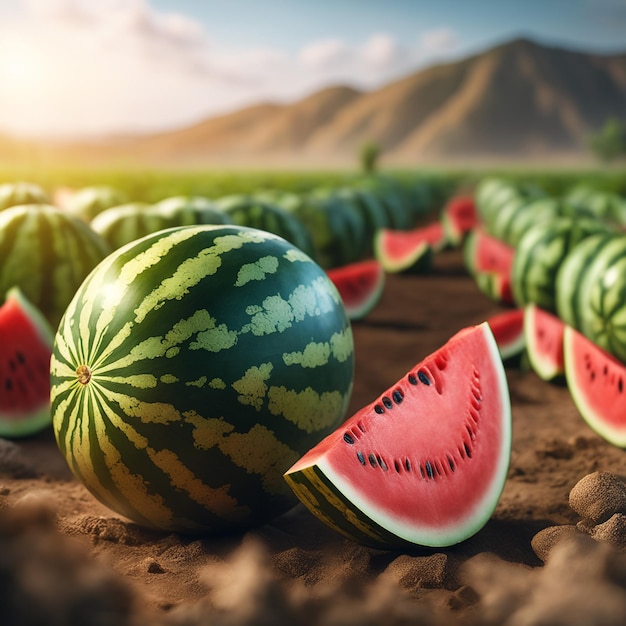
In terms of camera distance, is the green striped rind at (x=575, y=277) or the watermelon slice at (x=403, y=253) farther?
the watermelon slice at (x=403, y=253)

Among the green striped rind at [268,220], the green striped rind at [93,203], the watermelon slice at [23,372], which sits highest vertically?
the green striped rind at [93,203]

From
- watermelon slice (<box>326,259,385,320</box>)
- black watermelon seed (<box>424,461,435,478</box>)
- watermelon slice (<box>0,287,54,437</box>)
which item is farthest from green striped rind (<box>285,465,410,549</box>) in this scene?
watermelon slice (<box>326,259,385,320</box>)

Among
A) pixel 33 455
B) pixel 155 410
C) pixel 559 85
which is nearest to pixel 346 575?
pixel 155 410

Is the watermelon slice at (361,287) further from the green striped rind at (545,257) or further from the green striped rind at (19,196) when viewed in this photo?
the green striped rind at (19,196)

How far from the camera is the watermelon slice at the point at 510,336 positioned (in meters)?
4.75

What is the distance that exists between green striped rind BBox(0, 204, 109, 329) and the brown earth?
34.0 inches

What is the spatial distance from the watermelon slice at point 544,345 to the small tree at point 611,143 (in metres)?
67.9

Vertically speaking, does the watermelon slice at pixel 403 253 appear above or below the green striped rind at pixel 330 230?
below

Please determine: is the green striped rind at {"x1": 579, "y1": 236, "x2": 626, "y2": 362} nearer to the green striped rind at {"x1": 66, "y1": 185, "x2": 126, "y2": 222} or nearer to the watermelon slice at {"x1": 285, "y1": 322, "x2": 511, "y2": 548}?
the watermelon slice at {"x1": 285, "y1": 322, "x2": 511, "y2": 548}

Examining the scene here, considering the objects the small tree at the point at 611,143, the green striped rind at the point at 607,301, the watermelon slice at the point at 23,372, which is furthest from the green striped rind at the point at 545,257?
the small tree at the point at 611,143

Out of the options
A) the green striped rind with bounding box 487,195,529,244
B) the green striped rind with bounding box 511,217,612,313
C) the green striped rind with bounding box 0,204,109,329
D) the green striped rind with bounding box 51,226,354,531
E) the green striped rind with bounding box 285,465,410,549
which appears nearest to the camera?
the green striped rind with bounding box 285,465,410,549

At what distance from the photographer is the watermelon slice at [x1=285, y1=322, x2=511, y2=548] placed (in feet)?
7.06

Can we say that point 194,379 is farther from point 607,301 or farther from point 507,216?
point 507,216

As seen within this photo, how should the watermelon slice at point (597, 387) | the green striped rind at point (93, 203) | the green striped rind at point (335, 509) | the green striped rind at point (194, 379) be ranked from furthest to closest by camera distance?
the green striped rind at point (93, 203) → the watermelon slice at point (597, 387) → the green striped rind at point (194, 379) → the green striped rind at point (335, 509)
